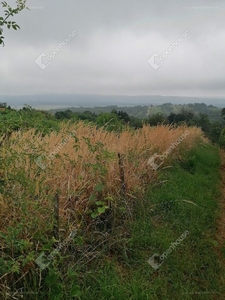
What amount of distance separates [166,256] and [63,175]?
145 cm

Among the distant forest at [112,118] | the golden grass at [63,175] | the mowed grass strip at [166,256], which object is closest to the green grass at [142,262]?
the mowed grass strip at [166,256]

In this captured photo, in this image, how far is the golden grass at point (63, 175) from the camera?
7.88 ft

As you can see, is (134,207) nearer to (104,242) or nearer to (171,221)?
(171,221)

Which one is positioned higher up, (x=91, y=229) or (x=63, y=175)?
(x=63, y=175)

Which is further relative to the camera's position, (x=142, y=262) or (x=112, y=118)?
(x=112, y=118)

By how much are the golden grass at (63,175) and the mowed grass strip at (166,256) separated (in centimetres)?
42

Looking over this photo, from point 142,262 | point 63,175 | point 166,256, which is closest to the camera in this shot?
point 142,262

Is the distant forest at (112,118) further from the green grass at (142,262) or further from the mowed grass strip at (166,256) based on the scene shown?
the mowed grass strip at (166,256)

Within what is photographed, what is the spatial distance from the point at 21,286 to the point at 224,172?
22.4 feet

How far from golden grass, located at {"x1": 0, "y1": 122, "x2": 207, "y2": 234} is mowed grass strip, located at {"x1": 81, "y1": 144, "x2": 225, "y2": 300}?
1.38ft

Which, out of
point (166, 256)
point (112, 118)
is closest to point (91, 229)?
point (166, 256)

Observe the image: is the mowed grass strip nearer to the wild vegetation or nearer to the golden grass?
the wild vegetation

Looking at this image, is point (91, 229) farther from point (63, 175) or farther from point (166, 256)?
point (166, 256)

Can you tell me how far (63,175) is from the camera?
3.18 metres
